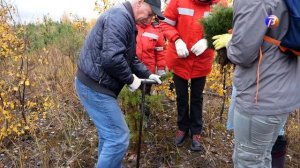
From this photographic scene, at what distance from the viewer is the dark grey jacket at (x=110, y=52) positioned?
8.57 ft

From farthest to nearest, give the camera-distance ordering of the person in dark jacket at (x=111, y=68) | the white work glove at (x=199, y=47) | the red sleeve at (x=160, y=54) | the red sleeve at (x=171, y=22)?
the red sleeve at (x=160, y=54) → the red sleeve at (x=171, y=22) → the white work glove at (x=199, y=47) → the person in dark jacket at (x=111, y=68)

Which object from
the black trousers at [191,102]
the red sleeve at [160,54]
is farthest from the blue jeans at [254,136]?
the red sleeve at [160,54]

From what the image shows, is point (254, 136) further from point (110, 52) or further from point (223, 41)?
point (110, 52)

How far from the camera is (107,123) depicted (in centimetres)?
291

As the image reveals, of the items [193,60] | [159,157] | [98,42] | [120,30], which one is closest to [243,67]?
[120,30]

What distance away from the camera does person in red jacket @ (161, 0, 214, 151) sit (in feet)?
11.7

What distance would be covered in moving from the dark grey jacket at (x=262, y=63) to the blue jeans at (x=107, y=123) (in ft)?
3.48

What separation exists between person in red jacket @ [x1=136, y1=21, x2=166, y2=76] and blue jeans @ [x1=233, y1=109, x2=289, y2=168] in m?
2.04

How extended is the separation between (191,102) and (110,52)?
5.08 ft

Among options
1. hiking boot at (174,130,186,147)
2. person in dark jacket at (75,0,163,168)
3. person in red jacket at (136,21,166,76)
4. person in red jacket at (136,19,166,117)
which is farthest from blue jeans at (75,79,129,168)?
person in red jacket at (136,21,166,76)

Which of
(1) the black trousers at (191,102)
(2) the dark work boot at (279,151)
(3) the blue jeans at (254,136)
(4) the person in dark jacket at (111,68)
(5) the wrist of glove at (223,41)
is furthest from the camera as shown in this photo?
(1) the black trousers at (191,102)

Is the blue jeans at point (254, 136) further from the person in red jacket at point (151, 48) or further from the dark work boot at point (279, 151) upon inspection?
the person in red jacket at point (151, 48)

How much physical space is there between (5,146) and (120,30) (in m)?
2.50

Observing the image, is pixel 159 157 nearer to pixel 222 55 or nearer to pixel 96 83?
pixel 96 83
